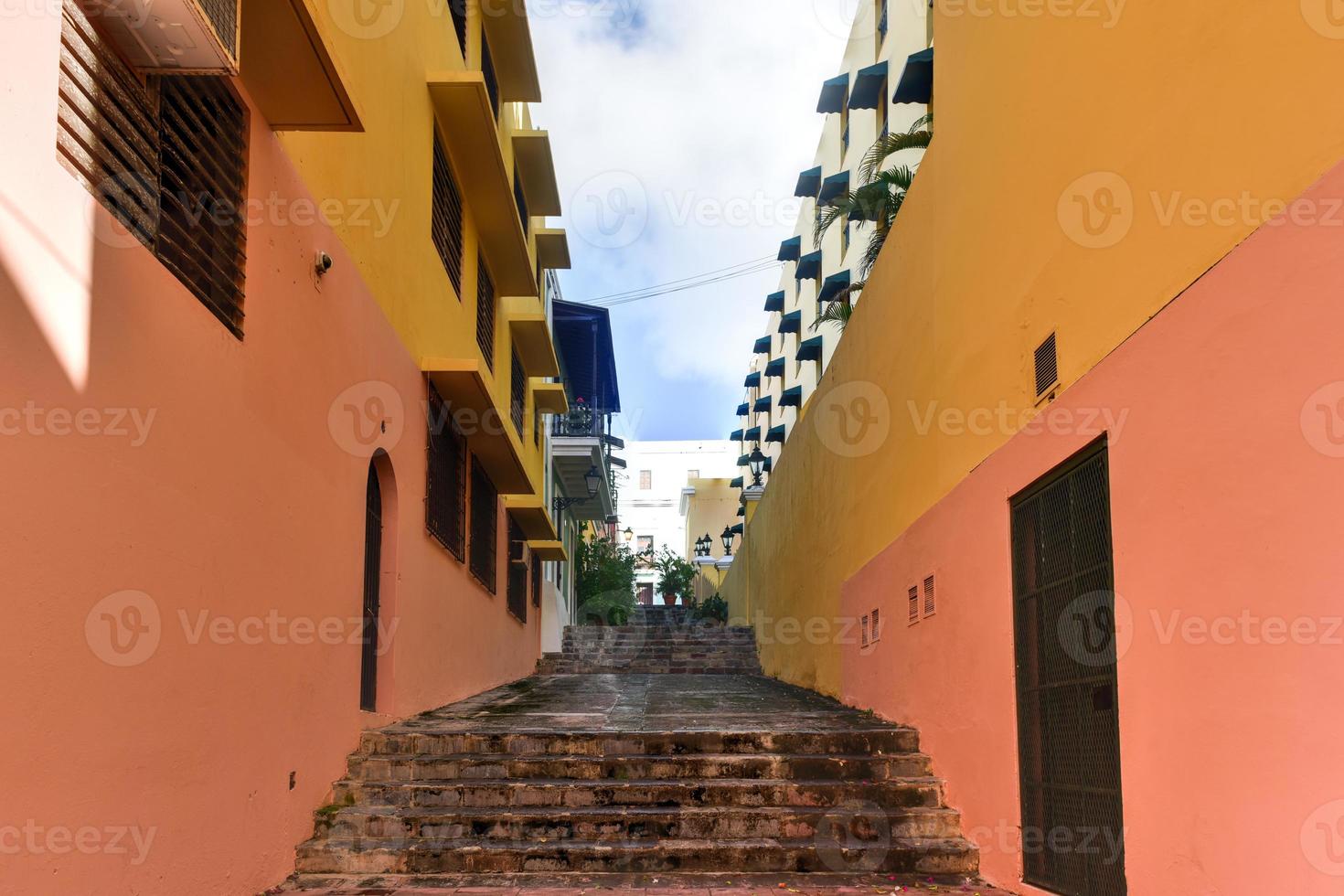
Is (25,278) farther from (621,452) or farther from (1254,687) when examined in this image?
(621,452)

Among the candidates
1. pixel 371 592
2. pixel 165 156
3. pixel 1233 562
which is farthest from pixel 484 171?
pixel 1233 562

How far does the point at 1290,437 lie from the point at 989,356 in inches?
123

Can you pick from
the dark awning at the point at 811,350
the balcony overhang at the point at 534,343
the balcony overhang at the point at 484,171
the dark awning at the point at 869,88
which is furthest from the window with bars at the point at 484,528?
the dark awning at the point at 811,350

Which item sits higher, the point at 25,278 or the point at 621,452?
the point at 621,452

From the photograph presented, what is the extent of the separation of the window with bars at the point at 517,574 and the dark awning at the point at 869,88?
799 centimetres

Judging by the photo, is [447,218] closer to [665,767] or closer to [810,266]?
[665,767]

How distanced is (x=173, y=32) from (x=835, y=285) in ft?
45.9

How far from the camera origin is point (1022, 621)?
5621 mm

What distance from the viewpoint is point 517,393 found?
16.8m

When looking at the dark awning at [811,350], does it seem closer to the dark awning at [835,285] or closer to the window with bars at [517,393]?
the dark awning at [835,285]

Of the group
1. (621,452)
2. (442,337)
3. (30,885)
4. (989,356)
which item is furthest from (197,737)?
(621,452)

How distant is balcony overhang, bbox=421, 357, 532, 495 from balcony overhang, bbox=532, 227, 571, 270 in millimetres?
5648

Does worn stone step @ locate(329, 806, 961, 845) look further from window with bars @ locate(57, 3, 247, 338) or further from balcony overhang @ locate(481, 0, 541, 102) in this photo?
balcony overhang @ locate(481, 0, 541, 102)

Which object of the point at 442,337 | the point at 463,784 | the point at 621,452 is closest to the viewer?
the point at 463,784
